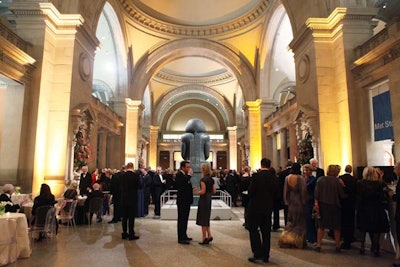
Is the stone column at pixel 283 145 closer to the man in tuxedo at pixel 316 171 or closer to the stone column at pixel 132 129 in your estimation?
the stone column at pixel 132 129

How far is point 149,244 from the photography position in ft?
18.3

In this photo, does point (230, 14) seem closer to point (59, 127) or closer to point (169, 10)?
point (169, 10)

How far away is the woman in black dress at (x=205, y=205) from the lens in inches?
221

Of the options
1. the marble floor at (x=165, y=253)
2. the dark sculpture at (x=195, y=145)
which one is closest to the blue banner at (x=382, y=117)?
the marble floor at (x=165, y=253)

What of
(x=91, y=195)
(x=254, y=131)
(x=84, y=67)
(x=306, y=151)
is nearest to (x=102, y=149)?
(x=84, y=67)

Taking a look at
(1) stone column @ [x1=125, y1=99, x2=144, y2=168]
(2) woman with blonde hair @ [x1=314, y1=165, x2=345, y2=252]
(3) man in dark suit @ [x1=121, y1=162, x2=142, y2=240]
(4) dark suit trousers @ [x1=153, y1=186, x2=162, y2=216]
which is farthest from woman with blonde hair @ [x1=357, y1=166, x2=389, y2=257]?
(1) stone column @ [x1=125, y1=99, x2=144, y2=168]

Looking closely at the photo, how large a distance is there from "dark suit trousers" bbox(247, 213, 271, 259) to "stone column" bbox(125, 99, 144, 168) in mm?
14894

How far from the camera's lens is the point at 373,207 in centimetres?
484

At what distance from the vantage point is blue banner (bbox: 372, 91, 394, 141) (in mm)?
7668

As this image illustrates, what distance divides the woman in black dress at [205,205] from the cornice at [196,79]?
23419 mm

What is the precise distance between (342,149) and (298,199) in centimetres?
441

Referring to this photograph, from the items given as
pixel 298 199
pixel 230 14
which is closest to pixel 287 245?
pixel 298 199

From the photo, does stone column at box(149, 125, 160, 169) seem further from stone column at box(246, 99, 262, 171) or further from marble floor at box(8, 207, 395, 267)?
marble floor at box(8, 207, 395, 267)

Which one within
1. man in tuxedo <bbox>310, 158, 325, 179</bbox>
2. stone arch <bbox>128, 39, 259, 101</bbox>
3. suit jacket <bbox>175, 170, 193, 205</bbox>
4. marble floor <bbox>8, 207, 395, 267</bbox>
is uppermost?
stone arch <bbox>128, 39, 259, 101</bbox>
